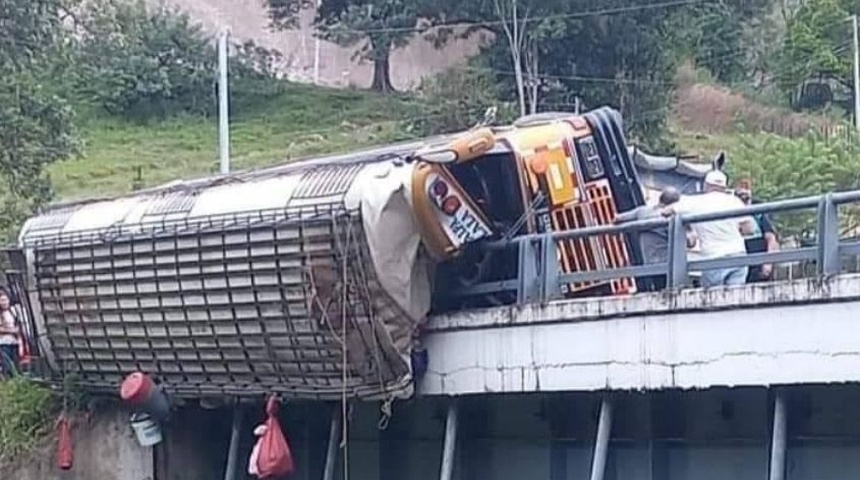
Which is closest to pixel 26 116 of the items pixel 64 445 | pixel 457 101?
pixel 64 445

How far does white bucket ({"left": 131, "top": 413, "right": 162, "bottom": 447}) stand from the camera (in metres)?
16.8

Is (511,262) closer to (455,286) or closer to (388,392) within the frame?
(455,286)

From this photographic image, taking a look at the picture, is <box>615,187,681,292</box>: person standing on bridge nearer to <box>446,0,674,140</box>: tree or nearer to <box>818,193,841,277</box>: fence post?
<box>818,193,841,277</box>: fence post

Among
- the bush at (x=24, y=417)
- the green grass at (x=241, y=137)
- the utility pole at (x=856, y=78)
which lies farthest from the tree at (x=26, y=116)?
the utility pole at (x=856, y=78)

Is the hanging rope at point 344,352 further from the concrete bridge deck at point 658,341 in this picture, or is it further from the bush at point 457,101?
the bush at point 457,101

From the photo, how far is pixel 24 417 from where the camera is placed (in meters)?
18.7

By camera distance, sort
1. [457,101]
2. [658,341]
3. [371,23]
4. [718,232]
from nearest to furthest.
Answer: [658,341], [718,232], [457,101], [371,23]

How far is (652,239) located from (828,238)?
291 cm

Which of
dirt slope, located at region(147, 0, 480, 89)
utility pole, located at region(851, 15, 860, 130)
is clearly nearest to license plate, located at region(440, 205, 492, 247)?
utility pole, located at region(851, 15, 860, 130)

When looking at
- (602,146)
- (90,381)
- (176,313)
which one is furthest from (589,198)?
(90,381)

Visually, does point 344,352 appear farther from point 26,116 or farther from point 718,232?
point 26,116

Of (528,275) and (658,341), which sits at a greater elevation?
(528,275)

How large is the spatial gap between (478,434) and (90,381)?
218 inches

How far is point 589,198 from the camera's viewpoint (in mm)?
13883
